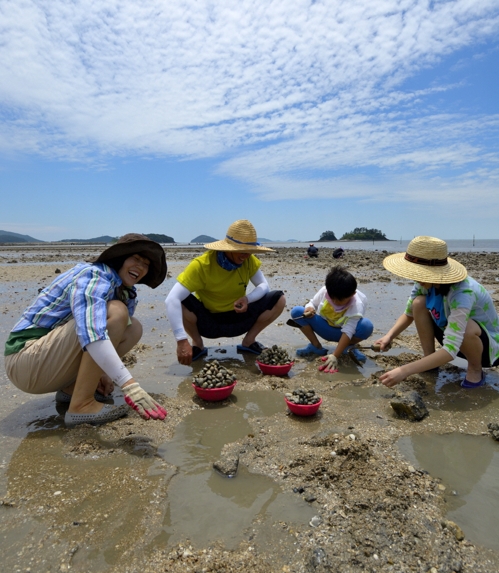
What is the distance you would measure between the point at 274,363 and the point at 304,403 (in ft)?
3.04

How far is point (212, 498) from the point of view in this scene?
2.05 m

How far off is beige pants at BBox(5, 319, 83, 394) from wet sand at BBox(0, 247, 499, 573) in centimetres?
34

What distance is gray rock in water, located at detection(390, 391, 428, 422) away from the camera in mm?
2908

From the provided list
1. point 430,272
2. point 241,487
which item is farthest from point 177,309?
point 430,272

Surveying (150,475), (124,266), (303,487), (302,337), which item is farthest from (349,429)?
(302,337)

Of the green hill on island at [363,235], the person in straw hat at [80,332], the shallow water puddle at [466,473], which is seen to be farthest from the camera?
the green hill on island at [363,235]

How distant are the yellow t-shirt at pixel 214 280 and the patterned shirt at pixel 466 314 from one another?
1939 mm

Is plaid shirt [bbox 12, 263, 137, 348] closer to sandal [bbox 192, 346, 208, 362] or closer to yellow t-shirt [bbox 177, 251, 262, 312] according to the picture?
yellow t-shirt [bbox 177, 251, 262, 312]

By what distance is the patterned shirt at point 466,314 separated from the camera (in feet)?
10.7

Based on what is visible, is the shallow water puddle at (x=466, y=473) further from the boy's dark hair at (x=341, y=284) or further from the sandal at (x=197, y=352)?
the sandal at (x=197, y=352)

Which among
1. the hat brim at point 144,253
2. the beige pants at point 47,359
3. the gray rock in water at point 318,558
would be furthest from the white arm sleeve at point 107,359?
the gray rock in water at point 318,558

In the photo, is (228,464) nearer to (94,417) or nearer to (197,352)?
(94,417)

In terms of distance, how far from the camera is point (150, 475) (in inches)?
88.5

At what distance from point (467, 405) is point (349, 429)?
3.64 feet
